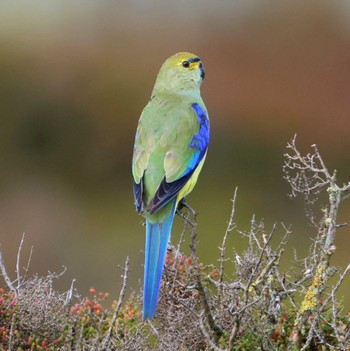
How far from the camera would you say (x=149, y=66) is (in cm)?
1469

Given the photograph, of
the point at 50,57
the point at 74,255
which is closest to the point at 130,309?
the point at 74,255

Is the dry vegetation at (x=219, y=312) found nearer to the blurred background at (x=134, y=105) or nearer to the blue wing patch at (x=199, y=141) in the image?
the blue wing patch at (x=199, y=141)

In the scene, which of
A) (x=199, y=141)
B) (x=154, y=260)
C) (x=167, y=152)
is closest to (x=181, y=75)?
(x=199, y=141)

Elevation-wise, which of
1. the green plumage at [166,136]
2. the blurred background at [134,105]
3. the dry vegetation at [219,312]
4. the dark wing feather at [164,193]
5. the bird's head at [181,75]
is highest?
the blurred background at [134,105]

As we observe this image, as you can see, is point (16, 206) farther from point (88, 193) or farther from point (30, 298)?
point (30, 298)

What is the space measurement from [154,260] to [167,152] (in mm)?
934

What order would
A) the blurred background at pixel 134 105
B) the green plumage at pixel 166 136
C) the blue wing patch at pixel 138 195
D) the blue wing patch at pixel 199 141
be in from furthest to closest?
the blurred background at pixel 134 105, the blue wing patch at pixel 199 141, the green plumage at pixel 166 136, the blue wing patch at pixel 138 195

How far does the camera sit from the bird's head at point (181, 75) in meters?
6.27

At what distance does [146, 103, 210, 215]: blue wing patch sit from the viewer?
17.2ft

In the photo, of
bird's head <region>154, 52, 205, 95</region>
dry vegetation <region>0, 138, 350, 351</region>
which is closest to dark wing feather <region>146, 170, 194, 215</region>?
dry vegetation <region>0, 138, 350, 351</region>

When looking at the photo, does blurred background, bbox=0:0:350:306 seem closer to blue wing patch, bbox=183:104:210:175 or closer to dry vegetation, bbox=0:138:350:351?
blue wing patch, bbox=183:104:210:175

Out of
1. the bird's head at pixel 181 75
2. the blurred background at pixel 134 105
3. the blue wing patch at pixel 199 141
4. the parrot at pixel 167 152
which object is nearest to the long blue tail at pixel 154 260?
the parrot at pixel 167 152

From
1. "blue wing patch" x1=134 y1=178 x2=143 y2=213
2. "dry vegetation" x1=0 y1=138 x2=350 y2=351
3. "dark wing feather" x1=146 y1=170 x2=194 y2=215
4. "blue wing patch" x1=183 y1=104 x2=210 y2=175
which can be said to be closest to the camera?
"dry vegetation" x1=0 y1=138 x2=350 y2=351

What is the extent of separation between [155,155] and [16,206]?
315 inches
